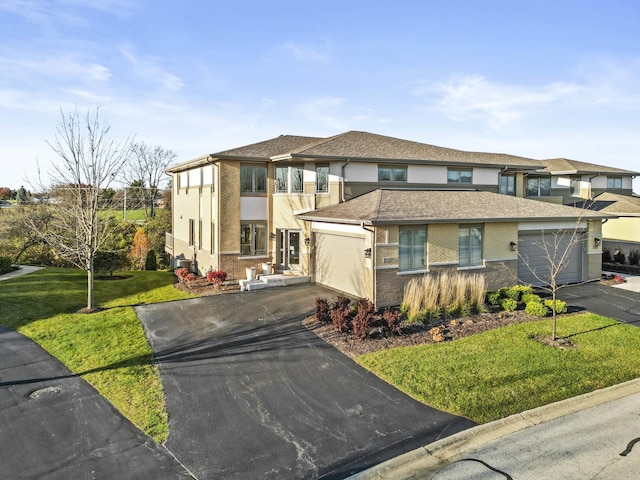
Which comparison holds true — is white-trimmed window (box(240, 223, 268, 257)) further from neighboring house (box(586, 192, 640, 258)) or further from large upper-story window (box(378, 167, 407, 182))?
neighboring house (box(586, 192, 640, 258))

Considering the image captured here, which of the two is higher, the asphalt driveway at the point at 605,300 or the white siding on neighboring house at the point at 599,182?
the white siding on neighboring house at the point at 599,182

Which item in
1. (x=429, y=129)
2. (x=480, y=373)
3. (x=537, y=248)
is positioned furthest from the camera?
(x=429, y=129)

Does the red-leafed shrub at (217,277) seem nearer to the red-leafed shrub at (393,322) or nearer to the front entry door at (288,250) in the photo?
the front entry door at (288,250)

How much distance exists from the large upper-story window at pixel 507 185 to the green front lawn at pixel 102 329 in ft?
63.2

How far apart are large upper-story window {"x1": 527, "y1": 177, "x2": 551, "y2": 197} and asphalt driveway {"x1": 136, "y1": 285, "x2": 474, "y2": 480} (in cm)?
2198

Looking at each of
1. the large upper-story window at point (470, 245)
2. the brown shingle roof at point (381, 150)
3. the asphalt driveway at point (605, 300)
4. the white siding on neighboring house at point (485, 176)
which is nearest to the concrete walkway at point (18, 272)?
the brown shingle roof at point (381, 150)

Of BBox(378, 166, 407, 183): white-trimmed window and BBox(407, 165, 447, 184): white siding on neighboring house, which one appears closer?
BBox(378, 166, 407, 183): white-trimmed window

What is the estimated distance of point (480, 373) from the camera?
10273 mm

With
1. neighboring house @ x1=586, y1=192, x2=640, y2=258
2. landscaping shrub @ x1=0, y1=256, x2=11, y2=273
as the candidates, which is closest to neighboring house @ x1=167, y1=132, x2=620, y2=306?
neighboring house @ x1=586, y1=192, x2=640, y2=258

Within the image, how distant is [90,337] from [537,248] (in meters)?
18.9

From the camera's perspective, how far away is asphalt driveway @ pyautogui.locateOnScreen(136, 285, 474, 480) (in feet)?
22.9

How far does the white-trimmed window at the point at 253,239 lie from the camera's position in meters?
20.9

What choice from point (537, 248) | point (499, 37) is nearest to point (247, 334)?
point (537, 248)

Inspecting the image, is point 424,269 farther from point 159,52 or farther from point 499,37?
point 159,52
